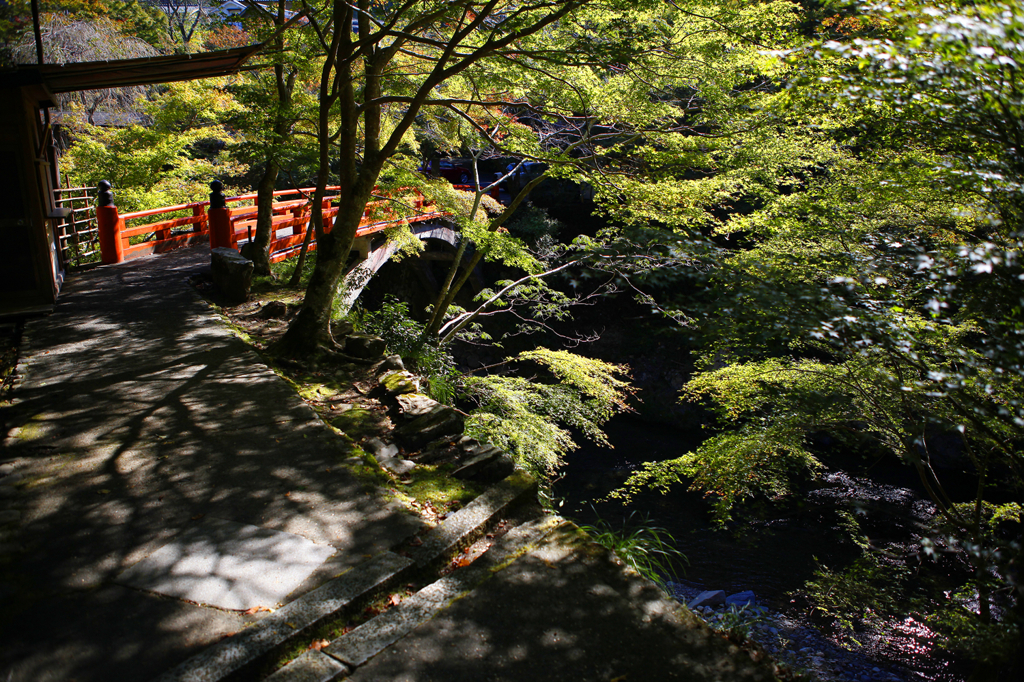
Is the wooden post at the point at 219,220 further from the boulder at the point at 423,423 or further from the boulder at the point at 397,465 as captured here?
the boulder at the point at 397,465

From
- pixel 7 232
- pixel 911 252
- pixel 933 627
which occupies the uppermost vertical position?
pixel 911 252

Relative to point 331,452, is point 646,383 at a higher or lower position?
lower

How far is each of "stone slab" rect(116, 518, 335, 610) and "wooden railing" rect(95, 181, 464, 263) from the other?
21.2 ft

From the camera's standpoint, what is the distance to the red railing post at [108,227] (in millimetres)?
8461

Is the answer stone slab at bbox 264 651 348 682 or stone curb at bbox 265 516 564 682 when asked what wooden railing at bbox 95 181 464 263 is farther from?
stone slab at bbox 264 651 348 682

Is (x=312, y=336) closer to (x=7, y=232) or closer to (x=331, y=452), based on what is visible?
(x=331, y=452)

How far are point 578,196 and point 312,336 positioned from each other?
1579cm

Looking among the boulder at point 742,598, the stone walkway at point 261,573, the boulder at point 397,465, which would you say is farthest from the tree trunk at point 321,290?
the boulder at point 742,598

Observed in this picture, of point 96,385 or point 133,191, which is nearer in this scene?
point 96,385

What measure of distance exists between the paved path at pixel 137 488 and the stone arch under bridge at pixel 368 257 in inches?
137

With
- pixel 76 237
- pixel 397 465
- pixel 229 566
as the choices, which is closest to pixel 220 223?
pixel 76 237

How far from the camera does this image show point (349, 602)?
2.51 metres

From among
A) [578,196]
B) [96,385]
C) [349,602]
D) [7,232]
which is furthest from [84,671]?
[578,196]

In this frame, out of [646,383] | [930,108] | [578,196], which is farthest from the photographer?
[578,196]
